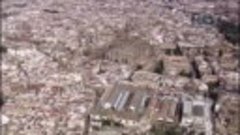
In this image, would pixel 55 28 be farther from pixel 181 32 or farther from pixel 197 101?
pixel 197 101

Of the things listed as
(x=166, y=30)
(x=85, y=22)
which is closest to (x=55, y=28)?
(x=85, y=22)

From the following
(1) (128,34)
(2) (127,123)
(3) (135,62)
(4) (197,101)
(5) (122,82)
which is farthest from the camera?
(1) (128,34)

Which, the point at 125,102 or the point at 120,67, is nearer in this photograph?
the point at 125,102

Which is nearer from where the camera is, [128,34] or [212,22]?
[128,34]

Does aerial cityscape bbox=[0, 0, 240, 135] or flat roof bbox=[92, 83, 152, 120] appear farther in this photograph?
flat roof bbox=[92, 83, 152, 120]

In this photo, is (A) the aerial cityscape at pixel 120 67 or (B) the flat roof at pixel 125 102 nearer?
(A) the aerial cityscape at pixel 120 67

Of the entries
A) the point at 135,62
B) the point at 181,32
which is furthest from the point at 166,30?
the point at 135,62

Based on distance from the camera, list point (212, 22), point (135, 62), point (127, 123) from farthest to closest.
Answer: point (212, 22) → point (135, 62) → point (127, 123)
